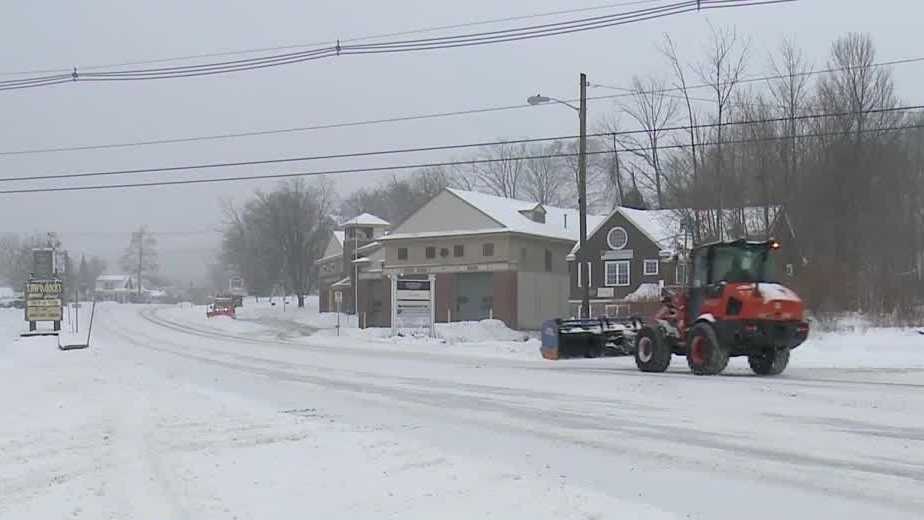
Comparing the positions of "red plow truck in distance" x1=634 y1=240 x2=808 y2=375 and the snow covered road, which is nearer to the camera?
the snow covered road

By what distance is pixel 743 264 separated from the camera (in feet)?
67.7

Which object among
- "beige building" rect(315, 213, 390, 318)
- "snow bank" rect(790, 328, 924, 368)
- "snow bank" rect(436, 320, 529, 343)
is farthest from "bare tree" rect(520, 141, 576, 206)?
"snow bank" rect(790, 328, 924, 368)

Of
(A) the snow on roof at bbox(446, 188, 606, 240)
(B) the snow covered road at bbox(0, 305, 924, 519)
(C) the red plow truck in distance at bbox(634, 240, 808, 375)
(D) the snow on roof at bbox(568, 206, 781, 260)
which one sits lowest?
(B) the snow covered road at bbox(0, 305, 924, 519)

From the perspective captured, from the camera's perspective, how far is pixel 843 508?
8.08 m

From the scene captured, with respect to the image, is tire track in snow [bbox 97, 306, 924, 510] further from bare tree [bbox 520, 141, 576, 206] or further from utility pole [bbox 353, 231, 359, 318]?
bare tree [bbox 520, 141, 576, 206]

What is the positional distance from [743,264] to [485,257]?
139 feet

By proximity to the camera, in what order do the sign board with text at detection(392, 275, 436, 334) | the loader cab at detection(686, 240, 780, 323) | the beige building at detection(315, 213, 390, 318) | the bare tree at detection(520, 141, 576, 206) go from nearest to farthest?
the loader cab at detection(686, 240, 780, 323)
the sign board with text at detection(392, 275, 436, 334)
the beige building at detection(315, 213, 390, 318)
the bare tree at detection(520, 141, 576, 206)

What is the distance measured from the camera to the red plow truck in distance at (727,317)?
777 inches

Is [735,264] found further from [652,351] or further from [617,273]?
[617,273]

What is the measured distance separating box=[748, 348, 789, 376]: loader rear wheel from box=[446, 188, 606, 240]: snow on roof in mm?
40601

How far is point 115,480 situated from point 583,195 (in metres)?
24.0

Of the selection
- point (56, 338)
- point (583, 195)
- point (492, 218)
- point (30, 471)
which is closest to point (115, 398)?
point (30, 471)

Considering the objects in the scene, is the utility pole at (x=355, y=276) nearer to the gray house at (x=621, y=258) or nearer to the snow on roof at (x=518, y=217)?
the snow on roof at (x=518, y=217)

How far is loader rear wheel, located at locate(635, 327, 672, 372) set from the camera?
70.9ft
